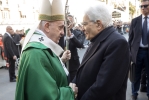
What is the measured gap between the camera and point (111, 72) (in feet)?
5.82

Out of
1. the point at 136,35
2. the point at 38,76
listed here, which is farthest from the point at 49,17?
the point at 136,35

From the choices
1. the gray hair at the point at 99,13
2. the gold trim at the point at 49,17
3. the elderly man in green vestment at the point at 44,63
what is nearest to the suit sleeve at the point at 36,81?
the elderly man in green vestment at the point at 44,63

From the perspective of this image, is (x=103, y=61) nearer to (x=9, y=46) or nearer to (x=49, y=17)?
(x=49, y=17)

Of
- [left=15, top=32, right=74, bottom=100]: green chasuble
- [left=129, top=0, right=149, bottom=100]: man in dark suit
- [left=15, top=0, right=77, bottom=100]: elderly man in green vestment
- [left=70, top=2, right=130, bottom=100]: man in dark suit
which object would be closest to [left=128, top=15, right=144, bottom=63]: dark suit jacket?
[left=129, top=0, right=149, bottom=100]: man in dark suit

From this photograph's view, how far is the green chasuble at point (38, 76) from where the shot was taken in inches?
54.5

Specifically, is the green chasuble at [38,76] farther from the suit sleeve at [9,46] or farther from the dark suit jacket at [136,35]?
the suit sleeve at [9,46]

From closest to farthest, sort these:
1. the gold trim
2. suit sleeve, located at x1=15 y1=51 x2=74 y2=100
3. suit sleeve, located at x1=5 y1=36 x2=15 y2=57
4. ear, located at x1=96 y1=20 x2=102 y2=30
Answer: suit sleeve, located at x1=15 y1=51 x2=74 y2=100
the gold trim
ear, located at x1=96 y1=20 x2=102 y2=30
suit sleeve, located at x1=5 y1=36 x2=15 y2=57

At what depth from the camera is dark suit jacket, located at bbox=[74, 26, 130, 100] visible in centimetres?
178

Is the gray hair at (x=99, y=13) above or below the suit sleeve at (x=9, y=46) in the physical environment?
above

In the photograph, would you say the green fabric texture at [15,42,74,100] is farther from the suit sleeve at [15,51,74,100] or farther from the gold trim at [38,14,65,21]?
the gold trim at [38,14,65,21]

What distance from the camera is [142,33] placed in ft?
12.8

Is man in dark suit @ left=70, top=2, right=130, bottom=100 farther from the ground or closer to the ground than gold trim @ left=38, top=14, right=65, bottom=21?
closer to the ground

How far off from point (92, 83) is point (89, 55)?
286 millimetres

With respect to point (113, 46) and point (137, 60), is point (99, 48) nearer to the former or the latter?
point (113, 46)
